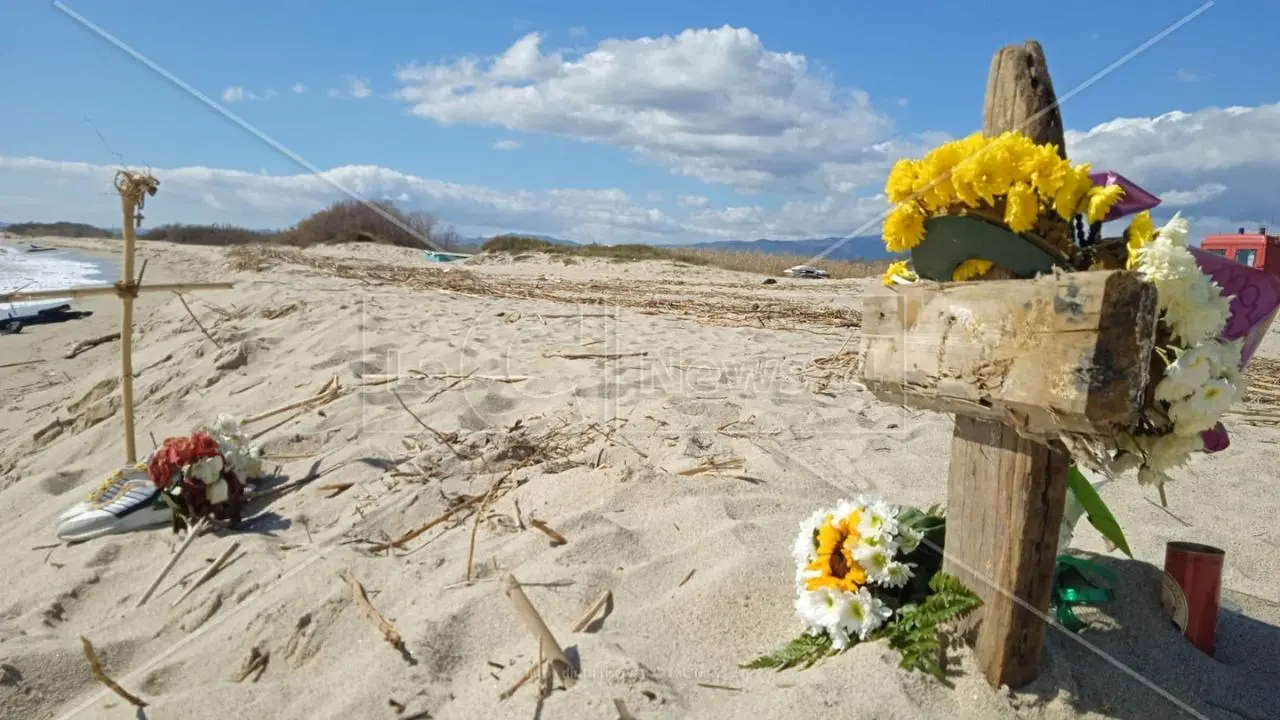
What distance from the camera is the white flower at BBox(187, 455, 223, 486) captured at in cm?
409

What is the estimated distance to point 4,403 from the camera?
837 cm

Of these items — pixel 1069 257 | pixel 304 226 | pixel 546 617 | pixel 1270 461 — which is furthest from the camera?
pixel 304 226

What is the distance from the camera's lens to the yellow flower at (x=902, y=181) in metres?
2.15

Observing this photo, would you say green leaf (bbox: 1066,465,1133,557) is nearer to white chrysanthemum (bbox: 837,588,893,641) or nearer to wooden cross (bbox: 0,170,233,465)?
white chrysanthemum (bbox: 837,588,893,641)

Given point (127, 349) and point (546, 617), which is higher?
point (127, 349)

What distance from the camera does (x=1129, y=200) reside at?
2.04 meters

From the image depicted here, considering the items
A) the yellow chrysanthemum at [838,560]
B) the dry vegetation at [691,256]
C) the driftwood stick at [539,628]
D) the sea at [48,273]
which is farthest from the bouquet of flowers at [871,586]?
the dry vegetation at [691,256]

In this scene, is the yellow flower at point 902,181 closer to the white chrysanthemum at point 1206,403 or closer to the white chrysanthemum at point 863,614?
the white chrysanthemum at point 1206,403

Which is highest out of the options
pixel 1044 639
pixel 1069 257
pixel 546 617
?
pixel 1069 257

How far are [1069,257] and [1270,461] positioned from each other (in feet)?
11.4

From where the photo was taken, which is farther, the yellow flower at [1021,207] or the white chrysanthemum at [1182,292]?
the yellow flower at [1021,207]

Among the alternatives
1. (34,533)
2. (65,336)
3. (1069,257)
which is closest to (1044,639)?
(1069,257)

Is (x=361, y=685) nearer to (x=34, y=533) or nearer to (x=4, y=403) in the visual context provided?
(x=34, y=533)

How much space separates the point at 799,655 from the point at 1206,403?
127 centimetres
